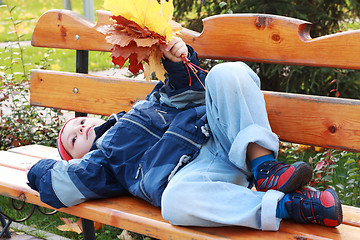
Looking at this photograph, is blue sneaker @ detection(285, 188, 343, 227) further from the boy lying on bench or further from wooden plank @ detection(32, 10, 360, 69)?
wooden plank @ detection(32, 10, 360, 69)

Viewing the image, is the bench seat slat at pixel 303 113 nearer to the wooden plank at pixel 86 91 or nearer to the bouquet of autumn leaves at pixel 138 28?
the wooden plank at pixel 86 91

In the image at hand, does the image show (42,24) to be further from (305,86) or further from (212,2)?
(305,86)

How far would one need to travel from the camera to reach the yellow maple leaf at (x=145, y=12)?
197 cm

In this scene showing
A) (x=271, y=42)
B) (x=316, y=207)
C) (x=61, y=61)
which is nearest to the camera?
(x=316, y=207)

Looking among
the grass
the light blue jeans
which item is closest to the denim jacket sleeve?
the light blue jeans

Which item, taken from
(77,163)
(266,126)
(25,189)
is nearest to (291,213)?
(266,126)

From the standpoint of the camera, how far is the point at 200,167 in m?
2.14

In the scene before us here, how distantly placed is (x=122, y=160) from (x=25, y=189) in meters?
0.51

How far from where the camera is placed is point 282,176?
193 cm

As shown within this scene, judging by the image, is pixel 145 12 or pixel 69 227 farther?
pixel 69 227

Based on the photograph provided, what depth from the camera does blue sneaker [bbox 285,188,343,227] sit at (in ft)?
6.01

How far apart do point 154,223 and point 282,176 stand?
0.53 meters

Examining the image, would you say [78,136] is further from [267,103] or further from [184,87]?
[267,103]

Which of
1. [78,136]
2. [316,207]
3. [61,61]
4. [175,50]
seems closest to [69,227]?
[78,136]
